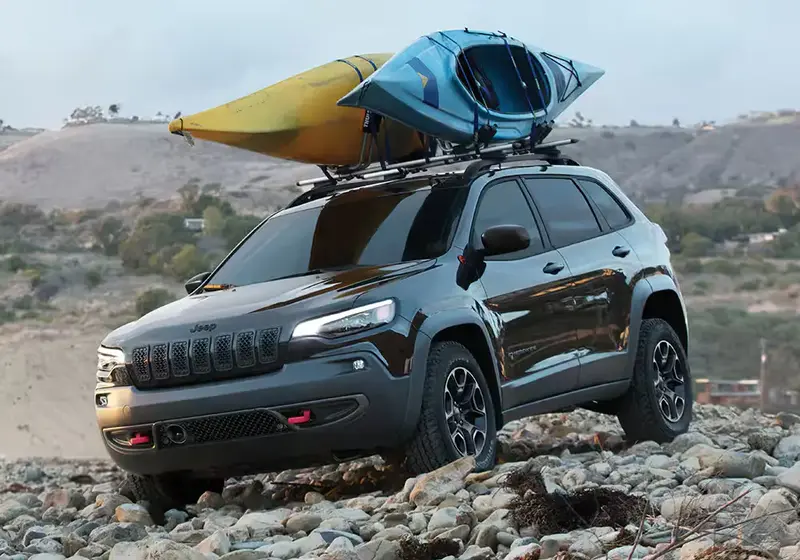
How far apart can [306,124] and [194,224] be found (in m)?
45.9

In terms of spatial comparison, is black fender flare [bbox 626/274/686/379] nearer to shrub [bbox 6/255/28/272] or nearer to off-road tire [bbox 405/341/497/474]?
off-road tire [bbox 405/341/497/474]

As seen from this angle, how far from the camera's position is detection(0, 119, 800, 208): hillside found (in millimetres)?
61688

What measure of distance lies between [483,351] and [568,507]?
1.88 metres

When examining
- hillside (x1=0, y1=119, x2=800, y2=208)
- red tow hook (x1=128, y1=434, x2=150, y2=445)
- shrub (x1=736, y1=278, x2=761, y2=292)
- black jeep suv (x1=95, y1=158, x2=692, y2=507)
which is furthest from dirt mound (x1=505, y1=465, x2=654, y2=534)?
shrub (x1=736, y1=278, x2=761, y2=292)

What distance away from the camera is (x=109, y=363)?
8.08m

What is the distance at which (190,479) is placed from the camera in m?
8.48

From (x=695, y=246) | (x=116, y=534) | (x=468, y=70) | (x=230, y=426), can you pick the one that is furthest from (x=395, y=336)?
(x=695, y=246)

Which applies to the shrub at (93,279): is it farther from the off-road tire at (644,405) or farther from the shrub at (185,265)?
the off-road tire at (644,405)

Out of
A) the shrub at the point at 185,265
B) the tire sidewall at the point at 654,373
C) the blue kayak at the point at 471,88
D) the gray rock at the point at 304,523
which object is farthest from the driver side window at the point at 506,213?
the shrub at the point at 185,265

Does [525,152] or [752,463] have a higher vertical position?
[525,152]

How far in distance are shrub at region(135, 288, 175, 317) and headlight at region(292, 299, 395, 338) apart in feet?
123

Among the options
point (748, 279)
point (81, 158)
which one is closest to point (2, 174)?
point (81, 158)

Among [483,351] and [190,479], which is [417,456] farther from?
[190,479]

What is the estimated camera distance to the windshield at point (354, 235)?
8.52 meters
